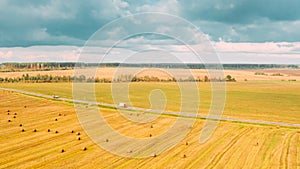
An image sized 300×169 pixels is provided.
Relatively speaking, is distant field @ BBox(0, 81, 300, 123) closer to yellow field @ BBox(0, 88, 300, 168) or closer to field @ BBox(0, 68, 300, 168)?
field @ BBox(0, 68, 300, 168)

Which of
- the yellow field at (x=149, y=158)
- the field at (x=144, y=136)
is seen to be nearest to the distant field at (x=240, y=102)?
the field at (x=144, y=136)

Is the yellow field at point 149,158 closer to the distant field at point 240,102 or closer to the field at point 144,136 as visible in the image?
the field at point 144,136

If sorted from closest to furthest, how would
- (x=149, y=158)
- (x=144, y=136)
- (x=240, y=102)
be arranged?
1. (x=149, y=158)
2. (x=144, y=136)
3. (x=240, y=102)

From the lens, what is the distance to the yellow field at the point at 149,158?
3688cm

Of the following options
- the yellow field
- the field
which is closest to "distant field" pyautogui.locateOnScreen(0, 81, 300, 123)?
the field

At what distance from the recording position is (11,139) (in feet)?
152

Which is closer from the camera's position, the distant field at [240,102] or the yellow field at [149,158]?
the yellow field at [149,158]

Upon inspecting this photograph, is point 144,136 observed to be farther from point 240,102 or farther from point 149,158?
point 240,102

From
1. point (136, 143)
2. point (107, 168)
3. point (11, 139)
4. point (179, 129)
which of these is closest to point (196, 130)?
point (179, 129)

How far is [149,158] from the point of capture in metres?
38.7

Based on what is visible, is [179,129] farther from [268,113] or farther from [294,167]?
[268,113]

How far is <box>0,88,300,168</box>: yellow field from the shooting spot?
36.9 meters

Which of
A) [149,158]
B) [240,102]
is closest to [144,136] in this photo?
[149,158]

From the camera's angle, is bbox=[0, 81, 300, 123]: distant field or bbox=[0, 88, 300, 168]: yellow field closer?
bbox=[0, 88, 300, 168]: yellow field
